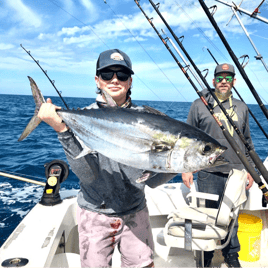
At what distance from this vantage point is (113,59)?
1864 millimetres

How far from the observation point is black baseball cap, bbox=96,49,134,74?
184 centimetres

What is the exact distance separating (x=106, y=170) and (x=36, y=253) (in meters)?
1.01

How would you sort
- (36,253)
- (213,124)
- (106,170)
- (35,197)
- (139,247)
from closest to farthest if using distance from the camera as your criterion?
(106,170), (139,247), (36,253), (213,124), (35,197)

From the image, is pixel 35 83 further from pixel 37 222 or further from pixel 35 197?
pixel 35 197

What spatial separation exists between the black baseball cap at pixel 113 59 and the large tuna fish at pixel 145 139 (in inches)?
14.7

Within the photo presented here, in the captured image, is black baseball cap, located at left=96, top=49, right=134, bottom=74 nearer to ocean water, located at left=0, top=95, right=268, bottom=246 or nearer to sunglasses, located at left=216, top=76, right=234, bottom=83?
sunglasses, located at left=216, top=76, right=234, bottom=83

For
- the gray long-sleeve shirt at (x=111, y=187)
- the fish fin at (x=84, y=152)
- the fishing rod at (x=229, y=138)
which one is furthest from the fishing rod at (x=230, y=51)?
the fish fin at (x=84, y=152)

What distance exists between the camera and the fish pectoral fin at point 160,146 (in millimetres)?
1452

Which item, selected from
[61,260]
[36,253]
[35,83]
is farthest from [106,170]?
[61,260]

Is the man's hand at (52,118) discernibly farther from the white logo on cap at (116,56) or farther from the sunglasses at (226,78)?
the sunglasses at (226,78)

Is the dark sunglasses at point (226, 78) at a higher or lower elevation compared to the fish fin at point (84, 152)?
higher

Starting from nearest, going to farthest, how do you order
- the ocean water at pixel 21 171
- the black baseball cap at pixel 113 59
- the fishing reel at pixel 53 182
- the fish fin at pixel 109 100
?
the fish fin at pixel 109 100 < the black baseball cap at pixel 113 59 < the fishing reel at pixel 53 182 < the ocean water at pixel 21 171

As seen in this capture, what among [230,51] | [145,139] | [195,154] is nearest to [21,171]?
[230,51]

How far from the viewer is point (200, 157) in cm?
144
